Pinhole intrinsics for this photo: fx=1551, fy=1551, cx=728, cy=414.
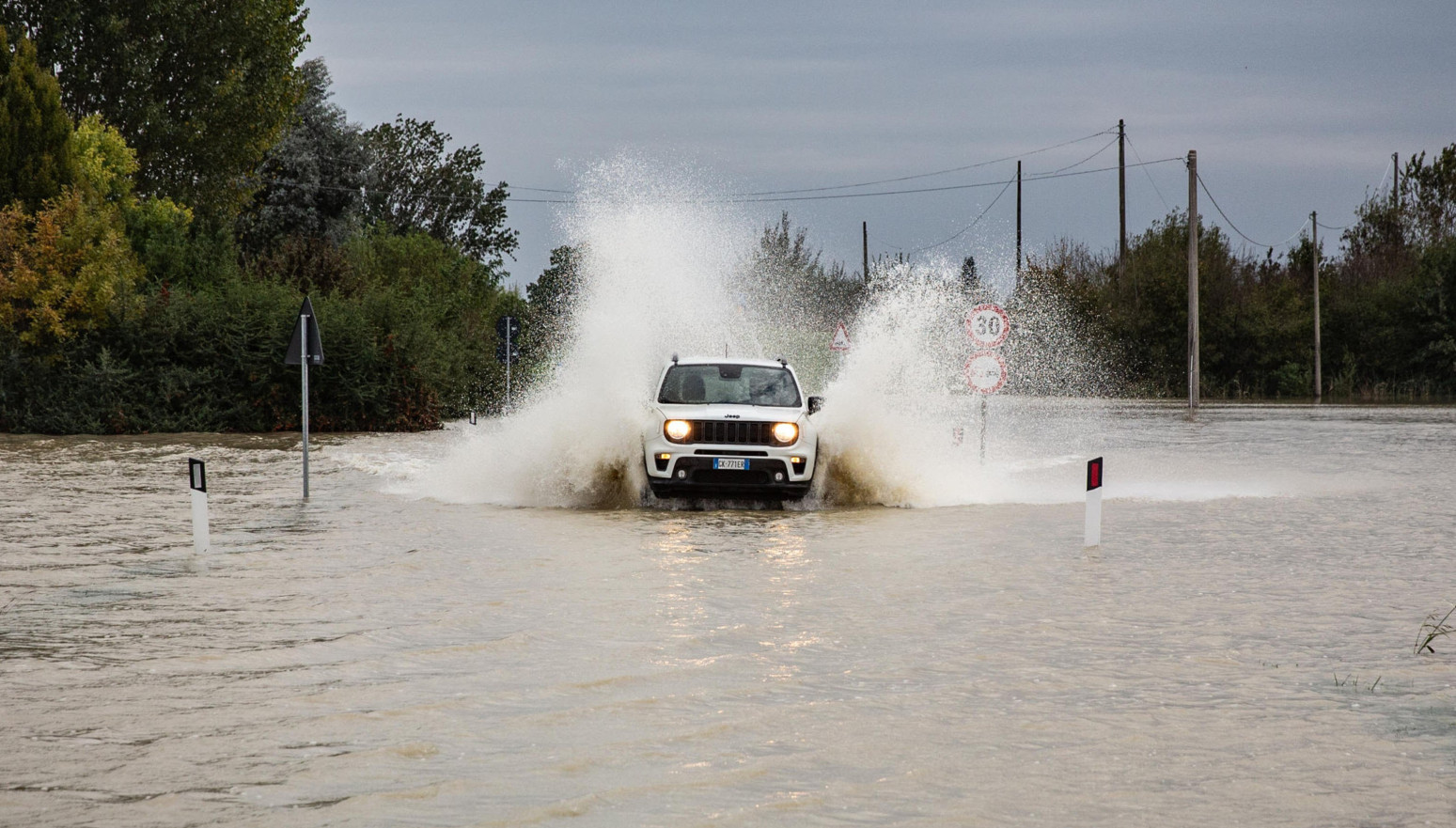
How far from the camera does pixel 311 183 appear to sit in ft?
235

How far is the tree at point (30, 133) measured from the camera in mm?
40531

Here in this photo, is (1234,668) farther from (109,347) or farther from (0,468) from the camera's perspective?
(109,347)

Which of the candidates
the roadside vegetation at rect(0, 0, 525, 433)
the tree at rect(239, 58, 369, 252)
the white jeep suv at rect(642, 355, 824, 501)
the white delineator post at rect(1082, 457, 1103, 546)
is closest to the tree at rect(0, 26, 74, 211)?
the roadside vegetation at rect(0, 0, 525, 433)

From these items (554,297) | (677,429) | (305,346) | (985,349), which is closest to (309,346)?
(305,346)

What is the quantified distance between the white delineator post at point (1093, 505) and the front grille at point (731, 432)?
3.93 meters

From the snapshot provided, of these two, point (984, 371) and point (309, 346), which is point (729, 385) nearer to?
point (309, 346)

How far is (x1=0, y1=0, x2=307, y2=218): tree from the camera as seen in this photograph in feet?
164

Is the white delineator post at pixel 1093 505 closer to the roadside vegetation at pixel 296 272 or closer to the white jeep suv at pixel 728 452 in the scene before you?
the white jeep suv at pixel 728 452

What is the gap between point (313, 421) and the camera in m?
37.3

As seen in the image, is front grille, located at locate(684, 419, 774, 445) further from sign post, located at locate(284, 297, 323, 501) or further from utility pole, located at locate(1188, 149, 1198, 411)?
utility pole, located at locate(1188, 149, 1198, 411)

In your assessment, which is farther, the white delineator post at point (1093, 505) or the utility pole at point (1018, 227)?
the utility pole at point (1018, 227)

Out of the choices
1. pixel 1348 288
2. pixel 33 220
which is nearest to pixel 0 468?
pixel 33 220

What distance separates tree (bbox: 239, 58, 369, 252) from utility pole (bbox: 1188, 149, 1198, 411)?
38.7 metres

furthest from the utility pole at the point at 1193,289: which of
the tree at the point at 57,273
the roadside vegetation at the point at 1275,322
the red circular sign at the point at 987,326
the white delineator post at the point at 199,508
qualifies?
the white delineator post at the point at 199,508
